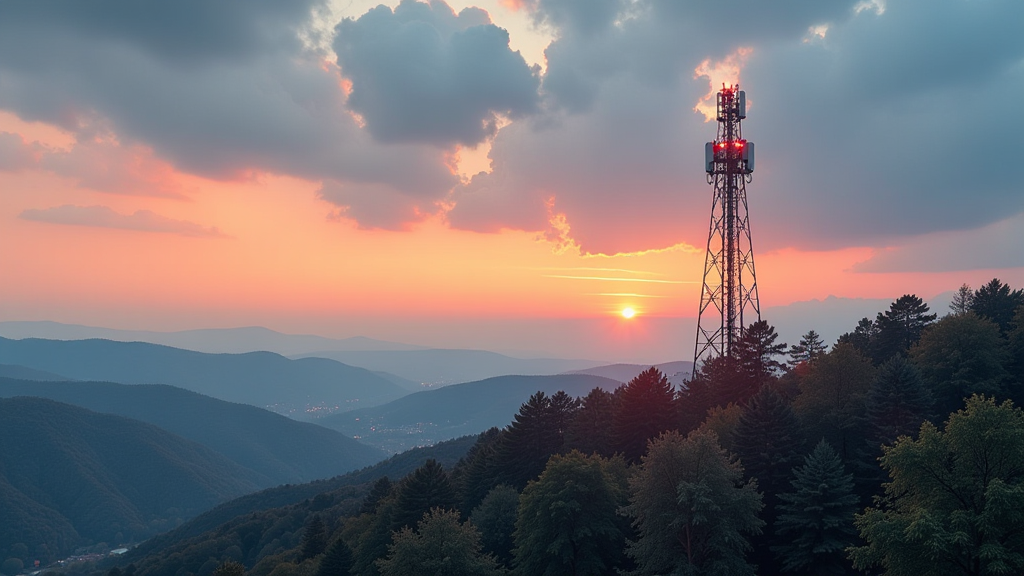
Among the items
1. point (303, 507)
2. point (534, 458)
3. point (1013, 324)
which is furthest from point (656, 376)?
point (303, 507)

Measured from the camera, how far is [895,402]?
46062 millimetres

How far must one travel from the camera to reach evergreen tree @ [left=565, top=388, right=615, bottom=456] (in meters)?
64.8

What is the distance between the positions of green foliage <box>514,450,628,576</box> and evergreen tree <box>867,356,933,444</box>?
1893 centimetres

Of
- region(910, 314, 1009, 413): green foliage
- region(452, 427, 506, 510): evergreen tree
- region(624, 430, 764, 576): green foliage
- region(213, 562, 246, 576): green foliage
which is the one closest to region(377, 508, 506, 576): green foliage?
region(624, 430, 764, 576): green foliage

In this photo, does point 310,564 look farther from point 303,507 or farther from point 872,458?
point 303,507

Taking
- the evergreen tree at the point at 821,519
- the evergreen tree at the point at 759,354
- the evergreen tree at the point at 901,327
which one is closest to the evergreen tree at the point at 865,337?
the evergreen tree at the point at 901,327

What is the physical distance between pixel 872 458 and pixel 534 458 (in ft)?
112

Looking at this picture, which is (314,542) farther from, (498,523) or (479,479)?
(498,523)

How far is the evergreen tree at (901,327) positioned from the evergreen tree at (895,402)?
31013 mm

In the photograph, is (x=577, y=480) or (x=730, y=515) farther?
(x=577, y=480)

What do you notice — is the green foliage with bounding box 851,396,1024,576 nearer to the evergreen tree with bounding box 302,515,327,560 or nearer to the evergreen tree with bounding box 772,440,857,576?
the evergreen tree with bounding box 772,440,857,576

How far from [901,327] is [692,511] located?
5296 cm

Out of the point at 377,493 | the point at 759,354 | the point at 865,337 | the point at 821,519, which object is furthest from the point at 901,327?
the point at 377,493

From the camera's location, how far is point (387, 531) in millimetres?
67000
